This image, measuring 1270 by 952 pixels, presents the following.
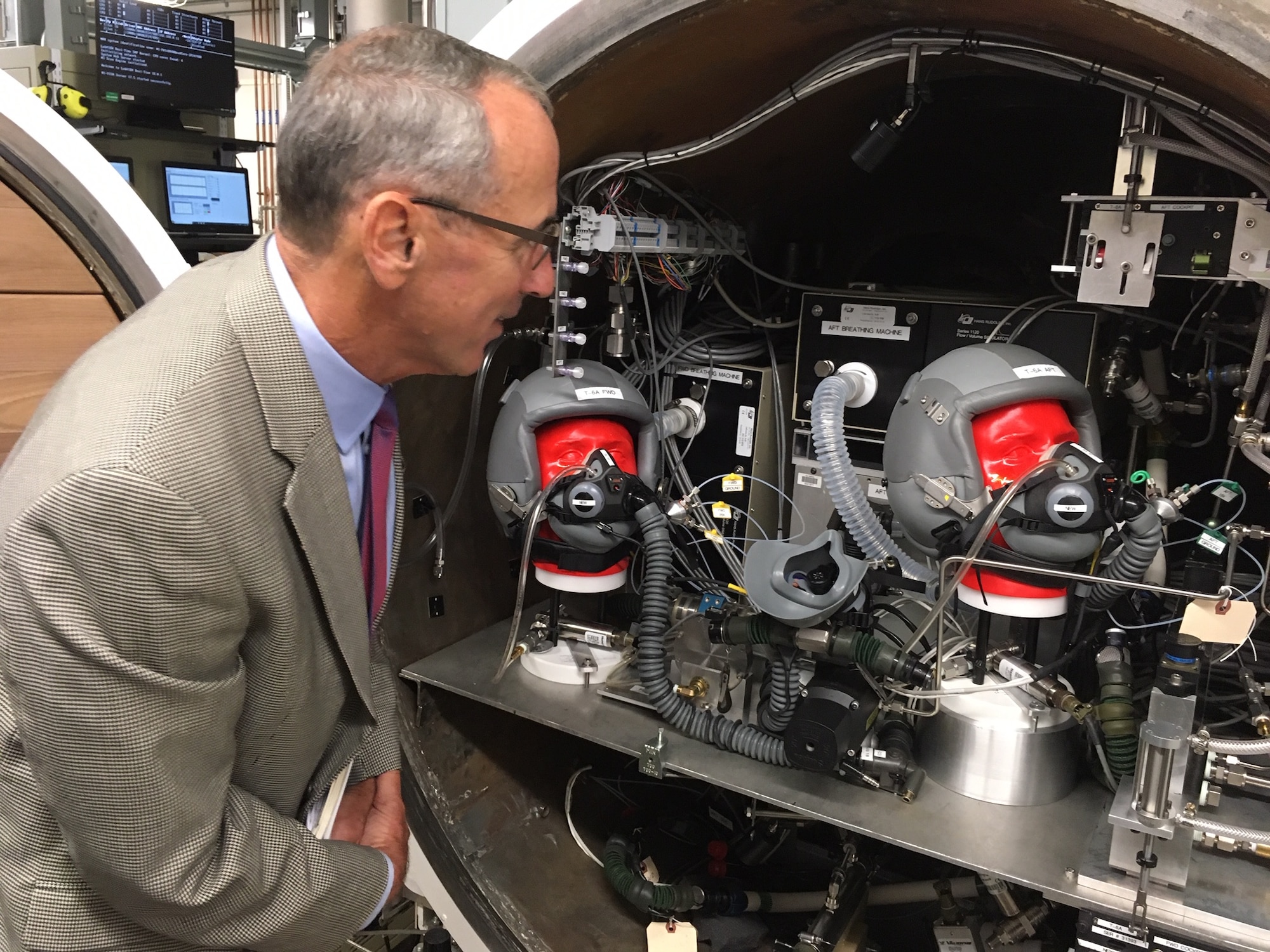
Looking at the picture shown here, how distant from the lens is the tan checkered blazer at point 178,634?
2.36 feet

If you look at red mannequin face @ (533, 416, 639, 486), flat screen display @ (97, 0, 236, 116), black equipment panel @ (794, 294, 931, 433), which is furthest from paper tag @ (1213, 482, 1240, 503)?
flat screen display @ (97, 0, 236, 116)

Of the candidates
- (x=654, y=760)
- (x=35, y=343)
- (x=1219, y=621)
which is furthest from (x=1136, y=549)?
(x=35, y=343)

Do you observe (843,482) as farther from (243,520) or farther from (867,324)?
(243,520)

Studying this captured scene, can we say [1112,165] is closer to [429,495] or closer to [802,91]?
[802,91]

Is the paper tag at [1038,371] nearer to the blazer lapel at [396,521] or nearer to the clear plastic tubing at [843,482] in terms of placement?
the clear plastic tubing at [843,482]

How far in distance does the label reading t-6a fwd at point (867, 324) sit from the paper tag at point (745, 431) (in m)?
0.21

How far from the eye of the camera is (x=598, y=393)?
1.52 metres

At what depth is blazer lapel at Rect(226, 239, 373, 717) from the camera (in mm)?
841

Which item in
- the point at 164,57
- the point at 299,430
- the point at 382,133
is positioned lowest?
the point at 299,430

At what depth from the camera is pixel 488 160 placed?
86cm

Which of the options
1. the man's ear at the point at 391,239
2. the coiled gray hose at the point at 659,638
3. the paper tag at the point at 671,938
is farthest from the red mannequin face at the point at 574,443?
the paper tag at the point at 671,938

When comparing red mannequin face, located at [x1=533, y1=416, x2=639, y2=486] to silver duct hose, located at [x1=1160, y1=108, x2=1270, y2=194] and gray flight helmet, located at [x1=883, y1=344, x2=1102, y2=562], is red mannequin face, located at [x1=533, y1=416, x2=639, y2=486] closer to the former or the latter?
gray flight helmet, located at [x1=883, y1=344, x2=1102, y2=562]

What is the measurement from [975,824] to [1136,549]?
42cm

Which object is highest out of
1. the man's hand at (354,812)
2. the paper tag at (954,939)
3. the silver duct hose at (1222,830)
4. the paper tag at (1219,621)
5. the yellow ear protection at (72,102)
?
the yellow ear protection at (72,102)
